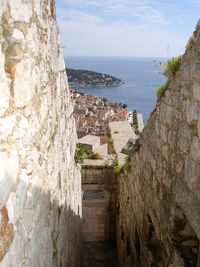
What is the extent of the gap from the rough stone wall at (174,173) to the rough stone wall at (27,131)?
126 centimetres

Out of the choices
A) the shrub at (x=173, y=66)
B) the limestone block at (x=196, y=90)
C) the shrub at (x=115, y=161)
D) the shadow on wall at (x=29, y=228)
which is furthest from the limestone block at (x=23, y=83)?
the shrub at (x=115, y=161)

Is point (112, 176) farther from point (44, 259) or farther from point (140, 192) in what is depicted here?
point (44, 259)

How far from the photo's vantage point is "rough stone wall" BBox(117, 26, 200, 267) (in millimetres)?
3127

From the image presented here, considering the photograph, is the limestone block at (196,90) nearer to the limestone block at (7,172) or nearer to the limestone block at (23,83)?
the limestone block at (23,83)

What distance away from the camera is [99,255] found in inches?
395

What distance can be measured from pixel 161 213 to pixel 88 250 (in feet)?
21.8

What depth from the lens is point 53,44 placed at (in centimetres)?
322

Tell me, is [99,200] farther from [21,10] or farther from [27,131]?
[21,10]

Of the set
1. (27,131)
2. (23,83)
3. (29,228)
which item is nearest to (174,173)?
(29,228)

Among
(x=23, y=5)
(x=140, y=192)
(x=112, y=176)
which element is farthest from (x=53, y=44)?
(x=112, y=176)

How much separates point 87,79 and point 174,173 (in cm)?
9891

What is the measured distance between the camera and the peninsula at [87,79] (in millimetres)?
94238

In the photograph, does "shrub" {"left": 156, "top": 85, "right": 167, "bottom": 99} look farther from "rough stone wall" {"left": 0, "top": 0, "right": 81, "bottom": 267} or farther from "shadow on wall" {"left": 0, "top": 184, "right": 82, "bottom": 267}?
"shadow on wall" {"left": 0, "top": 184, "right": 82, "bottom": 267}

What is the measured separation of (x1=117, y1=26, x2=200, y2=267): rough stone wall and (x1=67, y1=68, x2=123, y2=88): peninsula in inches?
3319
